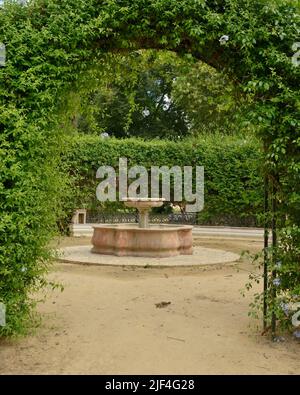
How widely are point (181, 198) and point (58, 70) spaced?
531 inches

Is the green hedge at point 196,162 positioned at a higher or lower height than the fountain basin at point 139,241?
higher

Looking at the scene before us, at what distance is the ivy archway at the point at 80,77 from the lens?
4.95 meters

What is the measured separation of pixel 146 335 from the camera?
5.42 meters

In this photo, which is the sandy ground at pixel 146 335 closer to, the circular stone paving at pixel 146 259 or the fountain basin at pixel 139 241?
the circular stone paving at pixel 146 259

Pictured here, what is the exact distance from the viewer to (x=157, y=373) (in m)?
4.25

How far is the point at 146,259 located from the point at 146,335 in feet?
18.1

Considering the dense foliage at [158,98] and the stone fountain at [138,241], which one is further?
the stone fountain at [138,241]

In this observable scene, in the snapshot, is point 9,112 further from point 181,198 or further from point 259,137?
point 181,198

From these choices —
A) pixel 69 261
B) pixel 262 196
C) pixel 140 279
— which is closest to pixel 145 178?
pixel 69 261

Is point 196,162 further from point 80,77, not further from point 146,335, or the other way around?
point 146,335
